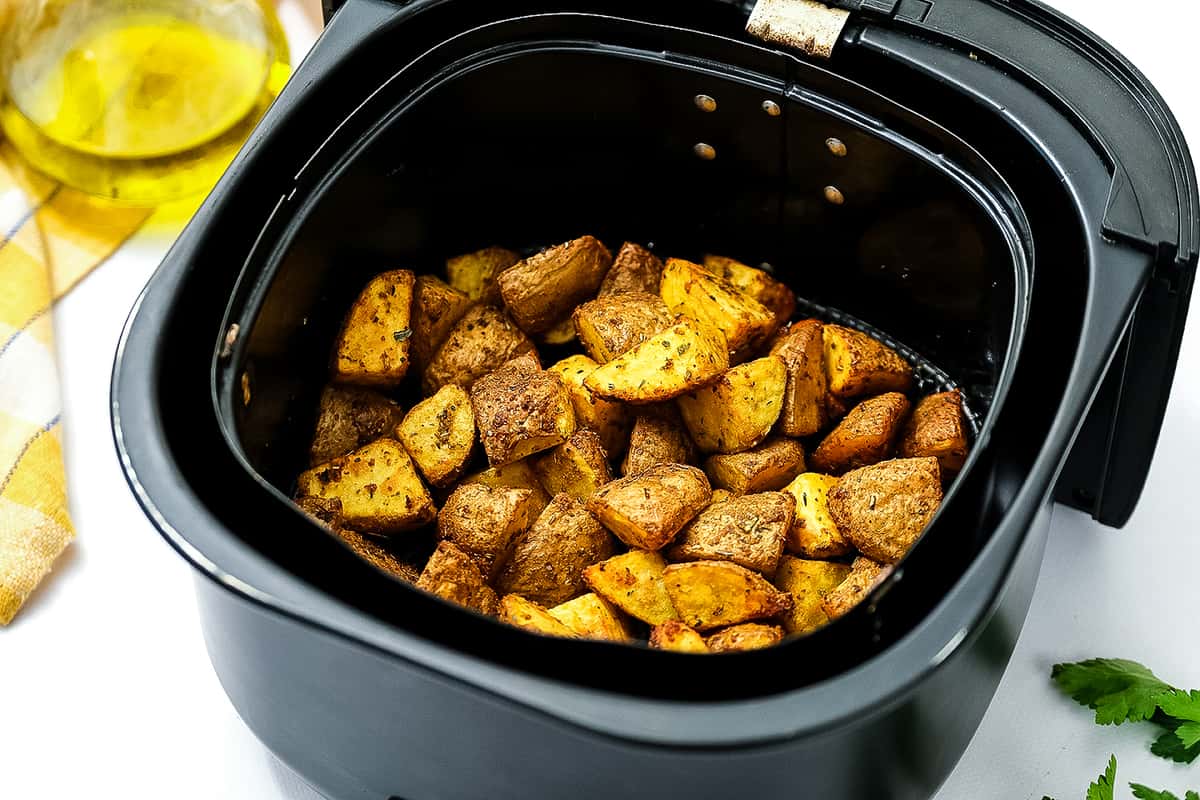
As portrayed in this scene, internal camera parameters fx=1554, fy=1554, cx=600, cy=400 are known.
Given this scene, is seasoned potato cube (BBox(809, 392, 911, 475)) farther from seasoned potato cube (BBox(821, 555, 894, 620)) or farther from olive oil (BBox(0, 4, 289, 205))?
olive oil (BBox(0, 4, 289, 205))

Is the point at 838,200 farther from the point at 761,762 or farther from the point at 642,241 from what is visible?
the point at 761,762

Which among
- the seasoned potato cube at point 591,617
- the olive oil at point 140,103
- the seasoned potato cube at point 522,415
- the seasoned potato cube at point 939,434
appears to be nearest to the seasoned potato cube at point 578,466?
the seasoned potato cube at point 522,415

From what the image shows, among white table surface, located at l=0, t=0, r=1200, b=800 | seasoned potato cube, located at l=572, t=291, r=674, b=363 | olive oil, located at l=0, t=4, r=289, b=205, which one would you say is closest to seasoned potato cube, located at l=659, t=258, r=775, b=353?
seasoned potato cube, located at l=572, t=291, r=674, b=363

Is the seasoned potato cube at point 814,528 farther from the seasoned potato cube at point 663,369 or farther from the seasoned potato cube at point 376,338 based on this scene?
the seasoned potato cube at point 376,338

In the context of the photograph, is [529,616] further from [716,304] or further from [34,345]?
[34,345]

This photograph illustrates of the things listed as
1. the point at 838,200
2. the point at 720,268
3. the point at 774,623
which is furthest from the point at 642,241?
the point at 774,623

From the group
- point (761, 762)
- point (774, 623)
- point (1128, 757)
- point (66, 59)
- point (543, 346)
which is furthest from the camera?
point (66, 59)
